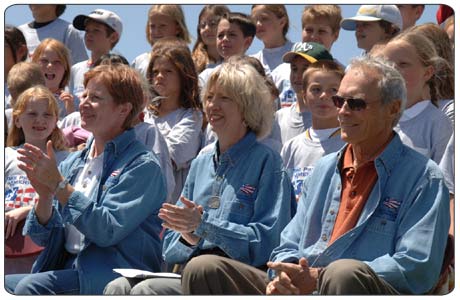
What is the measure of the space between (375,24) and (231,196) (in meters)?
2.92

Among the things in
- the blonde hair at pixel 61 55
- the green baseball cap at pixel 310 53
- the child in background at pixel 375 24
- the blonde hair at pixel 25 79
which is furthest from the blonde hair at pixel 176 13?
the green baseball cap at pixel 310 53

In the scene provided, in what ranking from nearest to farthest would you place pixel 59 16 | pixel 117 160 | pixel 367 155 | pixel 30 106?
pixel 367 155, pixel 117 160, pixel 30 106, pixel 59 16

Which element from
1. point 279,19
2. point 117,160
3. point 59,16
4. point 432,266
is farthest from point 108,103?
point 59,16

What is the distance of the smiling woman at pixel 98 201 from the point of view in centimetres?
574

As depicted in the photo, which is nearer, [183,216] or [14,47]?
[183,216]

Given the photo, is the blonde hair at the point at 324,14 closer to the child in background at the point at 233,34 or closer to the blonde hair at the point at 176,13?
the child in background at the point at 233,34

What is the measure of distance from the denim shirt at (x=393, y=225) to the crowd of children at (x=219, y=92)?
0.37 m

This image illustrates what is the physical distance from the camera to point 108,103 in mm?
6125

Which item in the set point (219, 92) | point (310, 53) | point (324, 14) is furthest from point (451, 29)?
point (219, 92)

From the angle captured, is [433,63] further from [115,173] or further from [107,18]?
[107,18]

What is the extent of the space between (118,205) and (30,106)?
1.80m

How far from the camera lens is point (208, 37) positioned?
30.9ft

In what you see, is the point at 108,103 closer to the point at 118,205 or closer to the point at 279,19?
the point at 118,205

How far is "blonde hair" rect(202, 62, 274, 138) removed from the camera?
5887 millimetres
